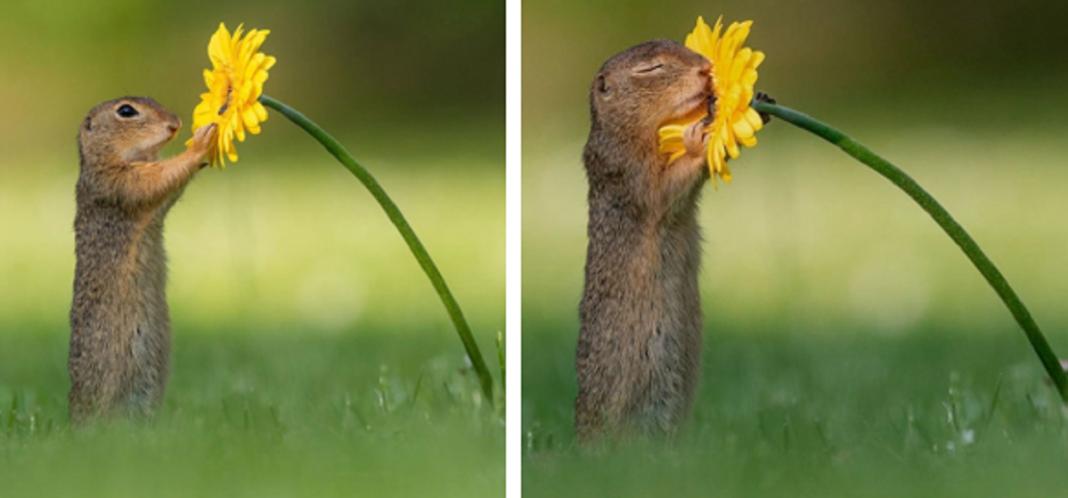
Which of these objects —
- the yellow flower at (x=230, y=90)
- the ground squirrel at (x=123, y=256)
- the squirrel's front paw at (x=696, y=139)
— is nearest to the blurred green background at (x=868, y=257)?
the squirrel's front paw at (x=696, y=139)

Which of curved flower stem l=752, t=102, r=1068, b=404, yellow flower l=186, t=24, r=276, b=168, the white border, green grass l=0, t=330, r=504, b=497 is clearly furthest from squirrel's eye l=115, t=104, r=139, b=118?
curved flower stem l=752, t=102, r=1068, b=404

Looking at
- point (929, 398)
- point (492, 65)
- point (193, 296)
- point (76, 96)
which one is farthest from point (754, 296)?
point (76, 96)

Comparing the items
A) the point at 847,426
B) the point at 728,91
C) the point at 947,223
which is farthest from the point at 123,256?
the point at 947,223

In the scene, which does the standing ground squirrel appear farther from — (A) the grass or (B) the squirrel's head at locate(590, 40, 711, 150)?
(A) the grass

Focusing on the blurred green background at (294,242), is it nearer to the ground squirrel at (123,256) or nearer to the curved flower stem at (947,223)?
the ground squirrel at (123,256)

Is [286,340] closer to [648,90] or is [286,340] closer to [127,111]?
[127,111]
